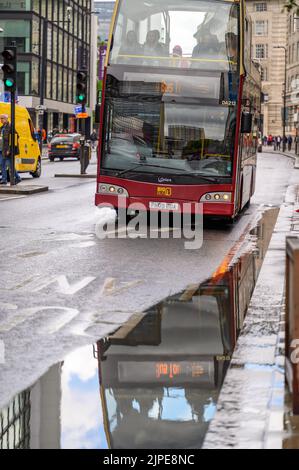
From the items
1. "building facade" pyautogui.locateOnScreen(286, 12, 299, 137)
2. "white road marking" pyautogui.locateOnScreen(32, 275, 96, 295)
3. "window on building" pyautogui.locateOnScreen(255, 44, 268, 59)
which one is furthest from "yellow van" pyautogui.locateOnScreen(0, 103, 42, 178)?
"window on building" pyautogui.locateOnScreen(255, 44, 268, 59)

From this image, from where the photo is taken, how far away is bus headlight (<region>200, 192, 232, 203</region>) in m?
17.2

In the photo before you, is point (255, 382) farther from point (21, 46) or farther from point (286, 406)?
point (21, 46)

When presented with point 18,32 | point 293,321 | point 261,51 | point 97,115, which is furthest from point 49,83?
point 293,321

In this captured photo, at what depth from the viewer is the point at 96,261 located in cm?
1258

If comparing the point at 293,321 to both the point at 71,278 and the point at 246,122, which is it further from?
the point at 246,122

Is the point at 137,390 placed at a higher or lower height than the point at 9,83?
lower

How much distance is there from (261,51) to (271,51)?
2557mm

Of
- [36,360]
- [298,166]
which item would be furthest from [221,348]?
[298,166]

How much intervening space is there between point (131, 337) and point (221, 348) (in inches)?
30.8

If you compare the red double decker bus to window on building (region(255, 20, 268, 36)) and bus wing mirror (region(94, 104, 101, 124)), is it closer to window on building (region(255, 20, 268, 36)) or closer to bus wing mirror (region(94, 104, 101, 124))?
bus wing mirror (region(94, 104, 101, 124))

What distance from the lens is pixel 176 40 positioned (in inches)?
683

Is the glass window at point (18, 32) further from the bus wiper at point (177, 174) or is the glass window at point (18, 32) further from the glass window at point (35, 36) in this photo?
the bus wiper at point (177, 174)

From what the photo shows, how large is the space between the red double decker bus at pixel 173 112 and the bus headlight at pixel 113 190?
0.02m

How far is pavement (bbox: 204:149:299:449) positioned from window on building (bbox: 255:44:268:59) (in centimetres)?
12043
